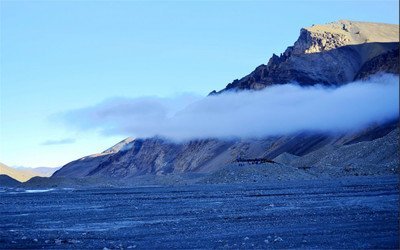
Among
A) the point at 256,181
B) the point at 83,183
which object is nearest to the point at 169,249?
the point at 256,181

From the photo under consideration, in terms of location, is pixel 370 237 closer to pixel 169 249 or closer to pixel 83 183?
pixel 169 249

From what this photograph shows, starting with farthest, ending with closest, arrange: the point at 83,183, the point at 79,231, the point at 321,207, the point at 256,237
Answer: the point at 83,183 < the point at 321,207 < the point at 79,231 < the point at 256,237

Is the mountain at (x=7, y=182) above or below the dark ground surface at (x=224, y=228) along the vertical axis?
above

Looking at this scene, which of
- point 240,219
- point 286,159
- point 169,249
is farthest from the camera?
point 286,159

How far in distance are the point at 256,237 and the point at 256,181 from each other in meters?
87.8

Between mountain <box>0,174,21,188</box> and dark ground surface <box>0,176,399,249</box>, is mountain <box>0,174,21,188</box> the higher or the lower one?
the higher one

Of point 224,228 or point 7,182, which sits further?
point 7,182

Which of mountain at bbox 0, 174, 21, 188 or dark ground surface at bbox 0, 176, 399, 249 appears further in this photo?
mountain at bbox 0, 174, 21, 188

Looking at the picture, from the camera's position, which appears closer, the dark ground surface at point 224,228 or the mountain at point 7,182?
the dark ground surface at point 224,228

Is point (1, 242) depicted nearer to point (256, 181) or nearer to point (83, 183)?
point (256, 181)

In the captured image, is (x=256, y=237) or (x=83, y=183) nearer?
(x=256, y=237)

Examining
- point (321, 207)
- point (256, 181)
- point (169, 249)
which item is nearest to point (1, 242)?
point (169, 249)

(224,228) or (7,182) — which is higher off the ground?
(7,182)

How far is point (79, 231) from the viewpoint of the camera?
3644 cm
